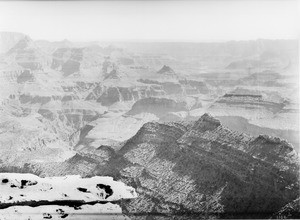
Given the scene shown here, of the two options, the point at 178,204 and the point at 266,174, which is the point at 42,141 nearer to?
the point at 178,204

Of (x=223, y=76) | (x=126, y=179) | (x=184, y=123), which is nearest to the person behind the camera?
(x=126, y=179)

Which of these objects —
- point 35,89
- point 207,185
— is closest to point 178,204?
point 207,185

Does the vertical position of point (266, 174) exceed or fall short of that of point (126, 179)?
it exceeds it

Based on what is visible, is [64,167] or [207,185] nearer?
[207,185]

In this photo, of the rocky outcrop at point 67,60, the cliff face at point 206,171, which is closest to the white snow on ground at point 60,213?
the cliff face at point 206,171

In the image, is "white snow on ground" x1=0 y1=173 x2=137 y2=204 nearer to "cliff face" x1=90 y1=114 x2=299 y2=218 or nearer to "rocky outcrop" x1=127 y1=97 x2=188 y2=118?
"cliff face" x1=90 y1=114 x2=299 y2=218

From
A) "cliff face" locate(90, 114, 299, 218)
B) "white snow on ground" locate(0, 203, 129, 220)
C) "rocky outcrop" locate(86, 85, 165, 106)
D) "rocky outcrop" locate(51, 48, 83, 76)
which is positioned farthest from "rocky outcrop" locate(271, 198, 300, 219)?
"rocky outcrop" locate(51, 48, 83, 76)

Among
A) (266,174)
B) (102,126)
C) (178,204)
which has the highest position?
(266,174)
